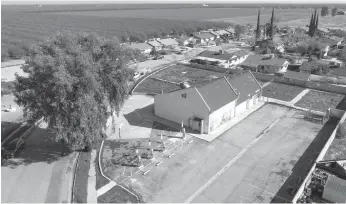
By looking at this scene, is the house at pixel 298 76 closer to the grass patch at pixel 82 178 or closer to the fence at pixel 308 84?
the fence at pixel 308 84

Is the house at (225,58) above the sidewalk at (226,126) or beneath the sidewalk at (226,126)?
above

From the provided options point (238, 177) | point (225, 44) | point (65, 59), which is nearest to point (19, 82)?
point (65, 59)

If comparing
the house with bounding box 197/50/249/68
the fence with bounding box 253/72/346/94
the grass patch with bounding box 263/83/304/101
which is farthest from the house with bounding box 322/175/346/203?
the house with bounding box 197/50/249/68

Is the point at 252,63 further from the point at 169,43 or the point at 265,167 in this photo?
the point at 265,167

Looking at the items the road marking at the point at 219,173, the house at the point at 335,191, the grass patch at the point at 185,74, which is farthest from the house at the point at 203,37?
the house at the point at 335,191

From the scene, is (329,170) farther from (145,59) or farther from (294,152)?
(145,59)

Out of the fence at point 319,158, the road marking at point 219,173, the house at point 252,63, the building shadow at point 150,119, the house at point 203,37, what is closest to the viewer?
the fence at point 319,158

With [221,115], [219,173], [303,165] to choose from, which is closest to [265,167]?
[303,165]
